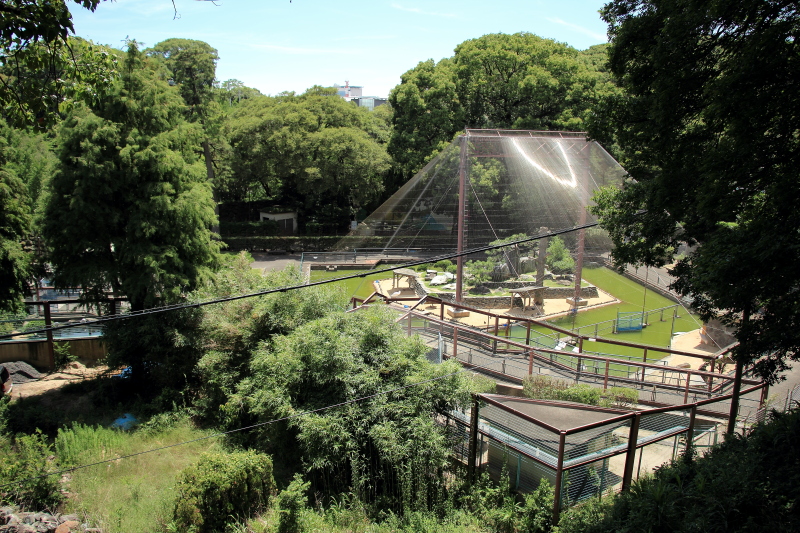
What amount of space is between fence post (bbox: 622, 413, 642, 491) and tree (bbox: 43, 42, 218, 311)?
11.1 m

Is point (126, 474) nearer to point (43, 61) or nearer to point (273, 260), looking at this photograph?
point (43, 61)

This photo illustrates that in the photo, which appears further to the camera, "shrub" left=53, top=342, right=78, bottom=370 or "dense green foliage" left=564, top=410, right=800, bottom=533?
"shrub" left=53, top=342, right=78, bottom=370

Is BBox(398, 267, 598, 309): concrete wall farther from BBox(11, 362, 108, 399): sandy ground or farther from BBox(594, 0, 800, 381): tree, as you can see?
BBox(11, 362, 108, 399): sandy ground

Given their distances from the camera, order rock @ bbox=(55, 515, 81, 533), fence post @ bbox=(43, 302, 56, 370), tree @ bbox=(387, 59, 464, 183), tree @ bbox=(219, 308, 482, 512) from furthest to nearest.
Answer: tree @ bbox=(387, 59, 464, 183)
fence post @ bbox=(43, 302, 56, 370)
tree @ bbox=(219, 308, 482, 512)
rock @ bbox=(55, 515, 81, 533)

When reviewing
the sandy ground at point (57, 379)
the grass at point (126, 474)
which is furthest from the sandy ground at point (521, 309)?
the sandy ground at point (57, 379)

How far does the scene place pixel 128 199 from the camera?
45.5ft

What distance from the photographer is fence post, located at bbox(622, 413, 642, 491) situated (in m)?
7.68

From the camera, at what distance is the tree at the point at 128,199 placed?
13438 mm

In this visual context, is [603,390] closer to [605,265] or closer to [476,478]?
[476,478]

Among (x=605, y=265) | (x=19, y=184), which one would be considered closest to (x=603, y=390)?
(x=605, y=265)

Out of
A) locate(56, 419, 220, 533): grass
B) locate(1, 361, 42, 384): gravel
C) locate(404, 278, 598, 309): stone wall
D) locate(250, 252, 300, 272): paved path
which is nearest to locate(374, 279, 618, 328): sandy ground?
locate(404, 278, 598, 309): stone wall

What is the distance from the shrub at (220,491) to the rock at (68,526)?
1490 mm

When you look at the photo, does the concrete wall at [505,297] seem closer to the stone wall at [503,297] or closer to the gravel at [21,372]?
the stone wall at [503,297]

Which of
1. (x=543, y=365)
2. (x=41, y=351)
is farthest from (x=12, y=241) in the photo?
(x=543, y=365)
